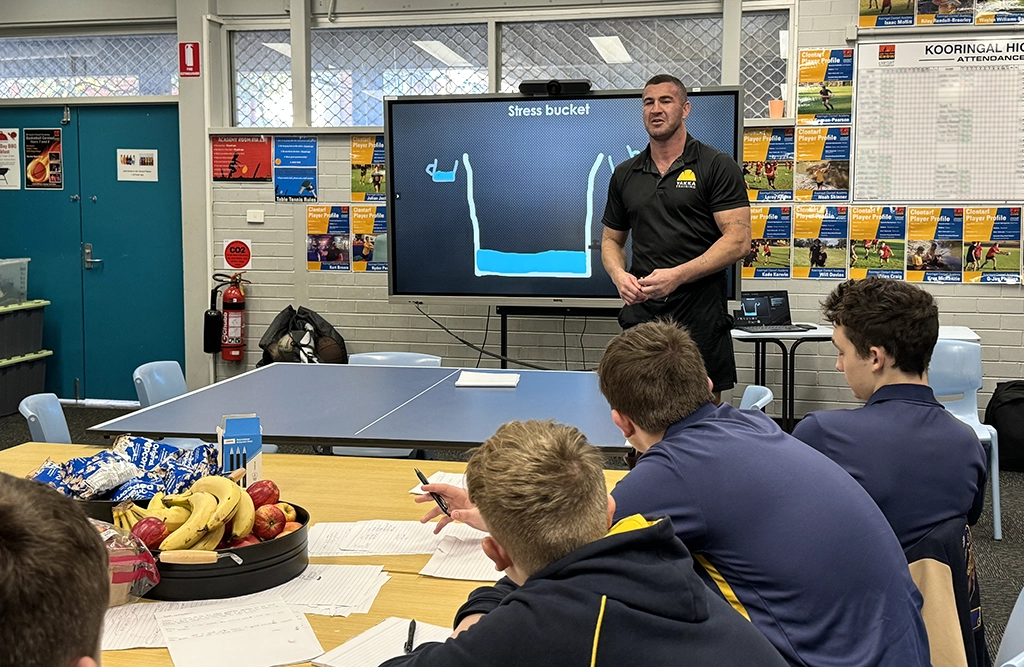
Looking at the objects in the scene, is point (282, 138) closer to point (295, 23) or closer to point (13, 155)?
point (295, 23)

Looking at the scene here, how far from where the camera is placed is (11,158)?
7.21 meters

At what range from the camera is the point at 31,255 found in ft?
23.7

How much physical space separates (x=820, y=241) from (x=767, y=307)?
0.70 meters

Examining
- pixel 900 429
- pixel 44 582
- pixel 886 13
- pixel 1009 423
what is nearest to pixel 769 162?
pixel 886 13

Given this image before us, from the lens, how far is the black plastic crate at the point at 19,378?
21.8 ft

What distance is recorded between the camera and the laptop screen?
18.6 feet

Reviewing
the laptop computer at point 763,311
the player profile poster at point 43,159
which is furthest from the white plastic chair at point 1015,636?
the player profile poster at point 43,159

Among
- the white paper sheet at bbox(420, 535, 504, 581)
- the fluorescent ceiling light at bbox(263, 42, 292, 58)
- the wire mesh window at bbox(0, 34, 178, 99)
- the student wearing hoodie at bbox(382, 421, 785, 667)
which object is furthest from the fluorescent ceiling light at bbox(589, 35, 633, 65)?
the student wearing hoodie at bbox(382, 421, 785, 667)

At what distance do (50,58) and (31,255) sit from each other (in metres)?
1.48

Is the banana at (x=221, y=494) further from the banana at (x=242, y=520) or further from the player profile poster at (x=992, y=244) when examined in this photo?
the player profile poster at (x=992, y=244)

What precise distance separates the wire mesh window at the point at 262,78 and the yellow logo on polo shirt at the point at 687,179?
377 cm

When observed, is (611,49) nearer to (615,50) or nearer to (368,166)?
(615,50)

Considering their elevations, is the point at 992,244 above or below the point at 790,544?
above

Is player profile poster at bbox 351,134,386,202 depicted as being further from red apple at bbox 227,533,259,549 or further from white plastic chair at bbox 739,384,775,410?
red apple at bbox 227,533,259,549
